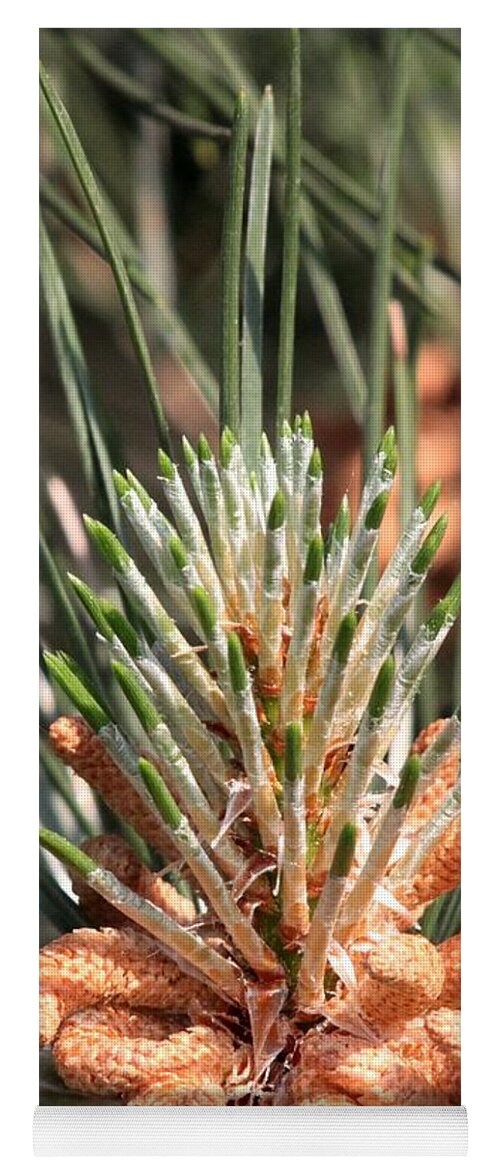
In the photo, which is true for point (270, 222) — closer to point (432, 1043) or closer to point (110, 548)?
point (110, 548)

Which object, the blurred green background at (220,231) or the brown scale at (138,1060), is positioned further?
the blurred green background at (220,231)

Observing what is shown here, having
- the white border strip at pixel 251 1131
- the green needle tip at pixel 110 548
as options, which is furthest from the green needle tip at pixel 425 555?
the white border strip at pixel 251 1131

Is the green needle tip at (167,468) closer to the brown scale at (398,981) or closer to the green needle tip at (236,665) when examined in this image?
the green needle tip at (236,665)

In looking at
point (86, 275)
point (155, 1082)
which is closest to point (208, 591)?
point (155, 1082)

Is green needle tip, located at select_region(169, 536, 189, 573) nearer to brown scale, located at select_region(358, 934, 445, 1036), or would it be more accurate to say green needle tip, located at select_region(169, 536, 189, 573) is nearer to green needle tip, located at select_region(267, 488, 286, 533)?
green needle tip, located at select_region(267, 488, 286, 533)
